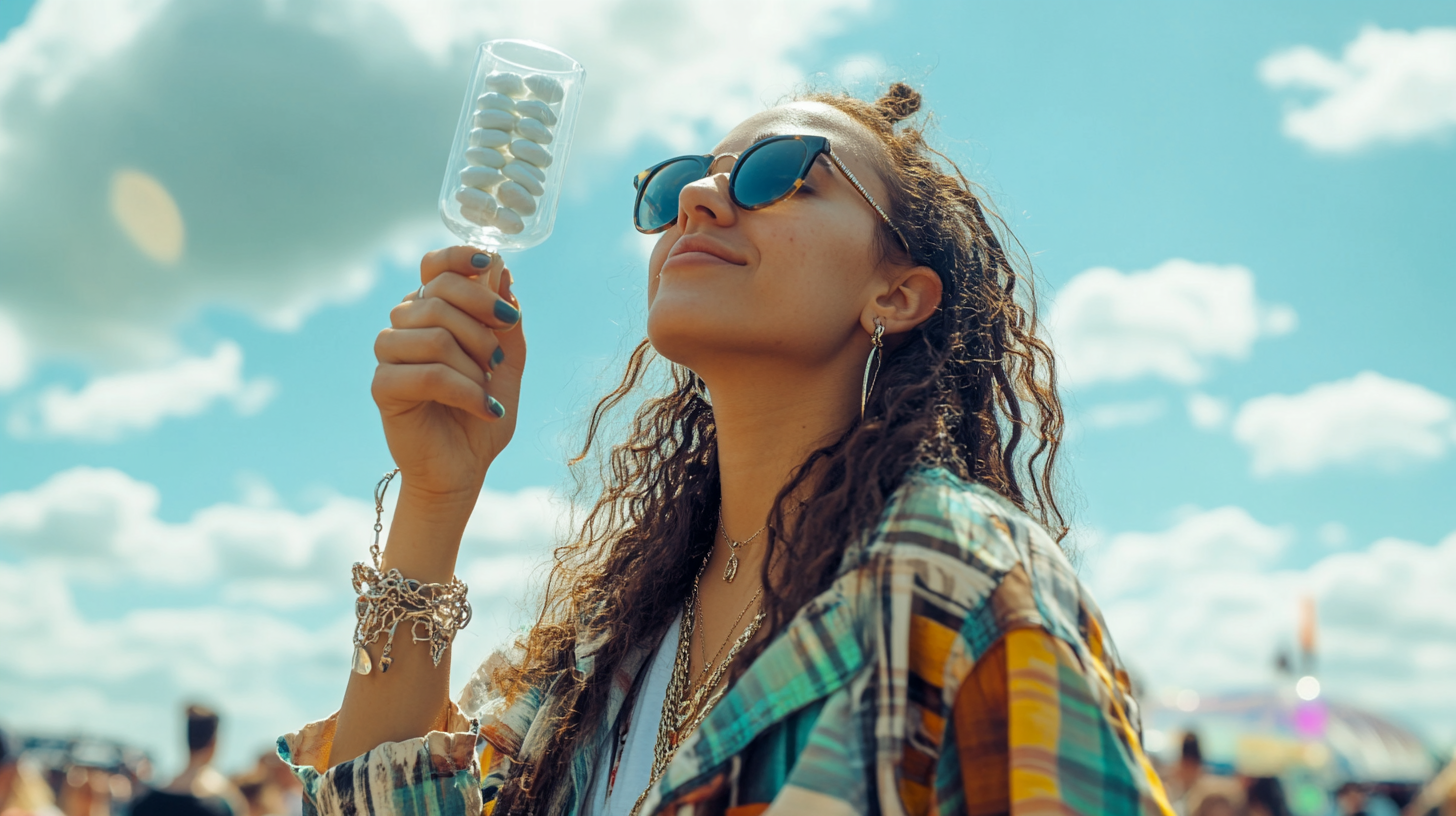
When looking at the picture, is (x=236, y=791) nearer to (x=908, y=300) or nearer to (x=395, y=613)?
(x=395, y=613)

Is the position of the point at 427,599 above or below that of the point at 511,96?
below

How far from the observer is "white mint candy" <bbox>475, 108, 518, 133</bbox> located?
7.56 feet

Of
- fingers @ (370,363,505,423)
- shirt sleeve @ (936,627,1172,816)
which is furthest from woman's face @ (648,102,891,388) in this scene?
shirt sleeve @ (936,627,1172,816)

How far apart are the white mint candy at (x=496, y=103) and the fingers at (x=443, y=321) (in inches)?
17.5

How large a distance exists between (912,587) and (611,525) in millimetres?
1540

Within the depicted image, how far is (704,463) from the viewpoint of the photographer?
2881 millimetres

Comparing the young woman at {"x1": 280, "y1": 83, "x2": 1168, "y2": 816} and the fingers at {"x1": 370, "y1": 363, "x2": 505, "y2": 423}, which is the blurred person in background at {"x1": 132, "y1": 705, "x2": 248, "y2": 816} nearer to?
the young woman at {"x1": 280, "y1": 83, "x2": 1168, "y2": 816}

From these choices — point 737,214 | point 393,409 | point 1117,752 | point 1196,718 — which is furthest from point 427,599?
point 1196,718

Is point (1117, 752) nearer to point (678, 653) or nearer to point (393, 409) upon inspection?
point (678, 653)

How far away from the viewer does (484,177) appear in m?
2.29

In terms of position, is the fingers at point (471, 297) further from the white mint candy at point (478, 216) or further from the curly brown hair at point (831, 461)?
the curly brown hair at point (831, 461)

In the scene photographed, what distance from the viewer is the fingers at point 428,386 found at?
2.17 metres

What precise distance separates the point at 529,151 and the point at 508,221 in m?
0.16

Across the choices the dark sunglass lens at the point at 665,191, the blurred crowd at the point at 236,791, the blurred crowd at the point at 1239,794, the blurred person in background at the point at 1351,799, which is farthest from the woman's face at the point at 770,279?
the blurred person in background at the point at 1351,799
